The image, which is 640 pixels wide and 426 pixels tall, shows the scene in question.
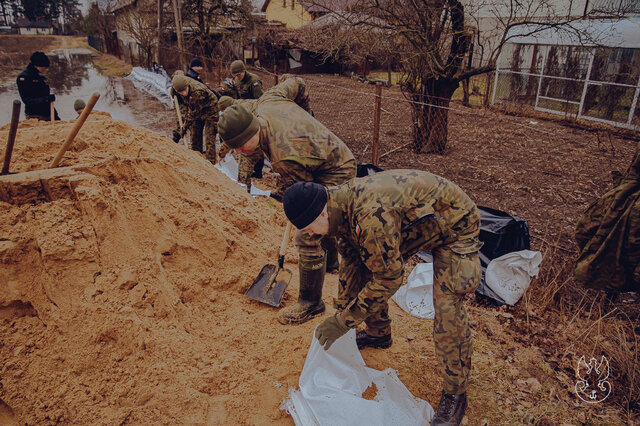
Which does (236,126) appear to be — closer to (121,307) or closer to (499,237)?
(121,307)

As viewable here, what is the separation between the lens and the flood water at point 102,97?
36.2 ft

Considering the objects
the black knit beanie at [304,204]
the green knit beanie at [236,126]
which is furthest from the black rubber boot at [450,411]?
the green knit beanie at [236,126]

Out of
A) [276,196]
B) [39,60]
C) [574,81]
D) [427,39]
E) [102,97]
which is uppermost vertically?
[427,39]

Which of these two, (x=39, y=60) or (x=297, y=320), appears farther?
(x=39, y=60)

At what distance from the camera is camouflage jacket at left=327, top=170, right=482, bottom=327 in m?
2.00

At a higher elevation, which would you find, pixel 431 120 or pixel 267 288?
pixel 431 120

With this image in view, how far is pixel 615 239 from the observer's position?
3018mm

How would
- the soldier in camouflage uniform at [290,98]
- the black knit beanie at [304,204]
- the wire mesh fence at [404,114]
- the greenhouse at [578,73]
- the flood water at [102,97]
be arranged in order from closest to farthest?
the black knit beanie at [304,204]
the soldier in camouflage uniform at [290,98]
the wire mesh fence at [404,114]
the greenhouse at [578,73]
the flood water at [102,97]

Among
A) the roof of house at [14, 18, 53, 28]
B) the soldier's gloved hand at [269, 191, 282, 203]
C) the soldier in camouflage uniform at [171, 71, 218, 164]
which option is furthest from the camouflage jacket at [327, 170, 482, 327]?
the roof of house at [14, 18, 53, 28]

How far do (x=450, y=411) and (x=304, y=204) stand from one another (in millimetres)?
1490

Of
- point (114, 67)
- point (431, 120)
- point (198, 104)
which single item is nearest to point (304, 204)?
point (198, 104)

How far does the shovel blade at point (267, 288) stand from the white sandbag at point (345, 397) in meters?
0.92

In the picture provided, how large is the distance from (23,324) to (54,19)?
76248mm

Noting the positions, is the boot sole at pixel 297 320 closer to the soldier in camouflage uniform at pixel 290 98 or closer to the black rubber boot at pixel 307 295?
the black rubber boot at pixel 307 295
